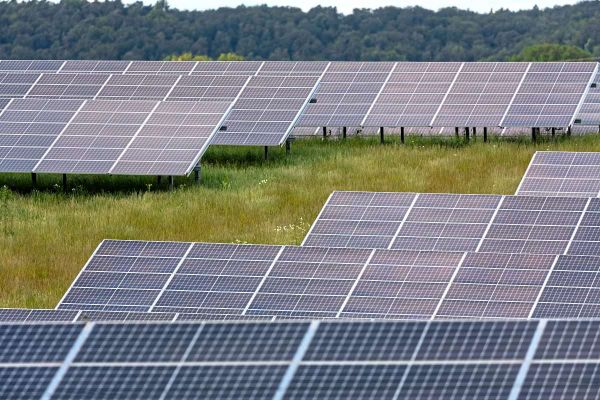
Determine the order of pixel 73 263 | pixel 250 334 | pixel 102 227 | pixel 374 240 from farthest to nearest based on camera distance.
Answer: pixel 102 227 < pixel 73 263 < pixel 374 240 < pixel 250 334

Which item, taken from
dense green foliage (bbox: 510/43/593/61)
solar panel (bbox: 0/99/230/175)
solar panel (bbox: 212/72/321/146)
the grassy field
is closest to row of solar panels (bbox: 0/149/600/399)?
the grassy field

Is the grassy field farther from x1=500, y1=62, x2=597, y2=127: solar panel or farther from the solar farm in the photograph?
x1=500, y1=62, x2=597, y2=127: solar panel

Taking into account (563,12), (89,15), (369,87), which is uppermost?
(369,87)

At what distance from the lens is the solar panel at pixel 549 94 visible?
35.5 meters

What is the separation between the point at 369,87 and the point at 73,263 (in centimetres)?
1601

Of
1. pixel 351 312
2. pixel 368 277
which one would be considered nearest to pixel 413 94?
pixel 368 277

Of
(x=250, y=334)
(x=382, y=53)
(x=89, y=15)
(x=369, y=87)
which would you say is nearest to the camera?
(x=250, y=334)

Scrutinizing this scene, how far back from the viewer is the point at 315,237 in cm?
2319

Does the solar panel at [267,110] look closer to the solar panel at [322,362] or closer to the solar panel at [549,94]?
the solar panel at [549,94]

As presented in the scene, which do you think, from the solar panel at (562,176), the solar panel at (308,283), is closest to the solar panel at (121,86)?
the solar panel at (562,176)

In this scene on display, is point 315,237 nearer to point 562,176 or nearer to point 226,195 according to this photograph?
point 562,176

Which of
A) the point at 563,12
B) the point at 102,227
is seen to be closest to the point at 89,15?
the point at 563,12

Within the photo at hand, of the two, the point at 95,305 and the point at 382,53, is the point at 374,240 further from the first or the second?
the point at 382,53

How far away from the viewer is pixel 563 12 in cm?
14938
